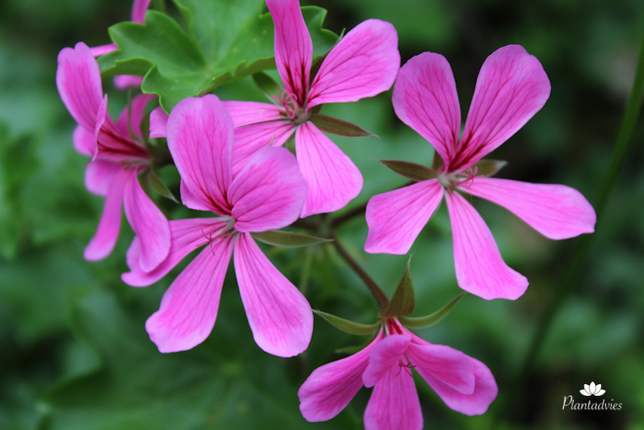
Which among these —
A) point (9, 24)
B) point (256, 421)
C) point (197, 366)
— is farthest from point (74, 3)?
point (256, 421)

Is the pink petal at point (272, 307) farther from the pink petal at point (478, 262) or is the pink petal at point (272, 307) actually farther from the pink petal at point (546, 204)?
the pink petal at point (546, 204)

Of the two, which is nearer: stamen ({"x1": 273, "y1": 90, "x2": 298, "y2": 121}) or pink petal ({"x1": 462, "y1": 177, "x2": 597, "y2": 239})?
pink petal ({"x1": 462, "y1": 177, "x2": 597, "y2": 239})

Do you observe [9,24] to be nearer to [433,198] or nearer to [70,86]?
[70,86]

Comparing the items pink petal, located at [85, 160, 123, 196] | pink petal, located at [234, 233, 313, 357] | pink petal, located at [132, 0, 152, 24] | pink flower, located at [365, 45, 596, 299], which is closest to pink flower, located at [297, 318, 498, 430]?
pink petal, located at [234, 233, 313, 357]

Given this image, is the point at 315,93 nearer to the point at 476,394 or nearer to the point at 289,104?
the point at 289,104

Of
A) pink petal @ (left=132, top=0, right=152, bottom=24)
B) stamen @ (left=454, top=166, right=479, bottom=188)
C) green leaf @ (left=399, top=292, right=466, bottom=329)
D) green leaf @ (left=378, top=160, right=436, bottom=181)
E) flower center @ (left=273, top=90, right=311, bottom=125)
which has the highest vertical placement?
pink petal @ (left=132, top=0, right=152, bottom=24)

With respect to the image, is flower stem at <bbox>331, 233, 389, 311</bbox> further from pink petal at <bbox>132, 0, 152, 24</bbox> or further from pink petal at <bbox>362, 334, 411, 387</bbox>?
pink petal at <bbox>132, 0, 152, 24</bbox>
